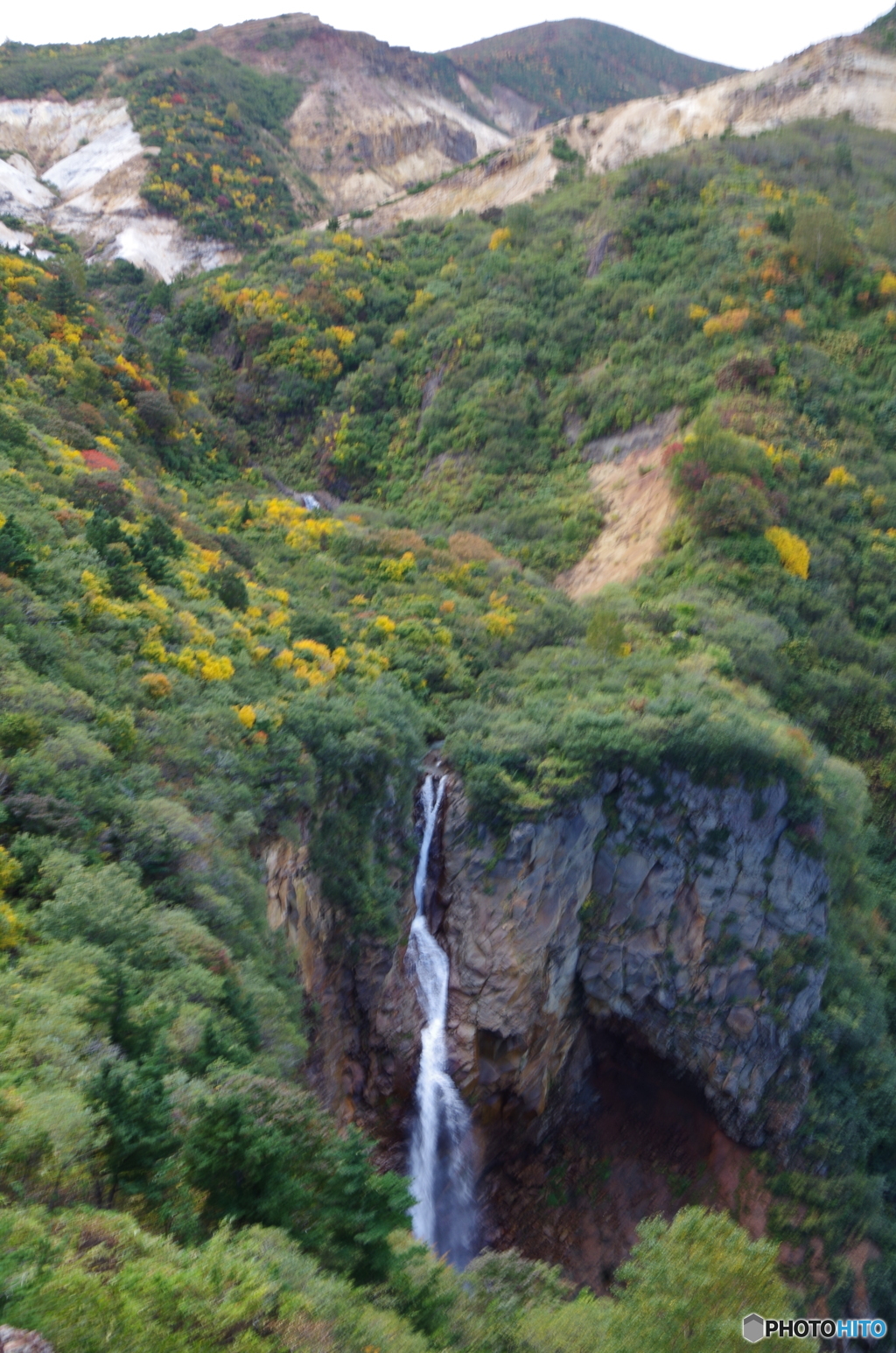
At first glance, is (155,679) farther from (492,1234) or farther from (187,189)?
(187,189)

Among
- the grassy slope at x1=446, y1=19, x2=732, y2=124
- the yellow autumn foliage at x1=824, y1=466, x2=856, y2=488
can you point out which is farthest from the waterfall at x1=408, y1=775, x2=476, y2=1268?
the grassy slope at x1=446, y1=19, x2=732, y2=124

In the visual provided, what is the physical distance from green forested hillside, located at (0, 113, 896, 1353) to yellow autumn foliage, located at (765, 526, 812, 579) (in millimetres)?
435

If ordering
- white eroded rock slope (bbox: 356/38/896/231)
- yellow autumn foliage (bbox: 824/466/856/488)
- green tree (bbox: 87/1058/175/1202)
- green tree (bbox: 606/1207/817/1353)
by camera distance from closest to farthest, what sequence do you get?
green tree (bbox: 87/1058/175/1202), green tree (bbox: 606/1207/817/1353), yellow autumn foliage (bbox: 824/466/856/488), white eroded rock slope (bbox: 356/38/896/231)

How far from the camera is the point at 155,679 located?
15.6 meters

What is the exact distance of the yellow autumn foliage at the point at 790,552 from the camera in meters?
27.9

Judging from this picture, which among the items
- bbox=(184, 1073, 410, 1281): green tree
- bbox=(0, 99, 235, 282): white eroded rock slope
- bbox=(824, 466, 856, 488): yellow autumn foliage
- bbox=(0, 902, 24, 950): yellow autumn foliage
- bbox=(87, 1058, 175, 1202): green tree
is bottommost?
bbox=(184, 1073, 410, 1281): green tree

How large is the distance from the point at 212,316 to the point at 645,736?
36429mm

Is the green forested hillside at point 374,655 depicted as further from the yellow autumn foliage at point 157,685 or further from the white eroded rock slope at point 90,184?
the white eroded rock slope at point 90,184

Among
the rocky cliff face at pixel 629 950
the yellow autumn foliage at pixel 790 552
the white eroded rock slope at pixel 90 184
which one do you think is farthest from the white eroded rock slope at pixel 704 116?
the rocky cliff face at pixel 629 950

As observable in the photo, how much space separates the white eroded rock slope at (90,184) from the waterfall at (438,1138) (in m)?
46.9

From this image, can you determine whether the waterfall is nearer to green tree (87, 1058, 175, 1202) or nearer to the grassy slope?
green tree (87, 1058, 175, 1202)

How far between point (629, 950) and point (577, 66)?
127346mm

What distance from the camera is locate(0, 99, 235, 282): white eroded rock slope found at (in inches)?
2147

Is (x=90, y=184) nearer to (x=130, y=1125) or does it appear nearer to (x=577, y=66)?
(x=130, y=1125)
